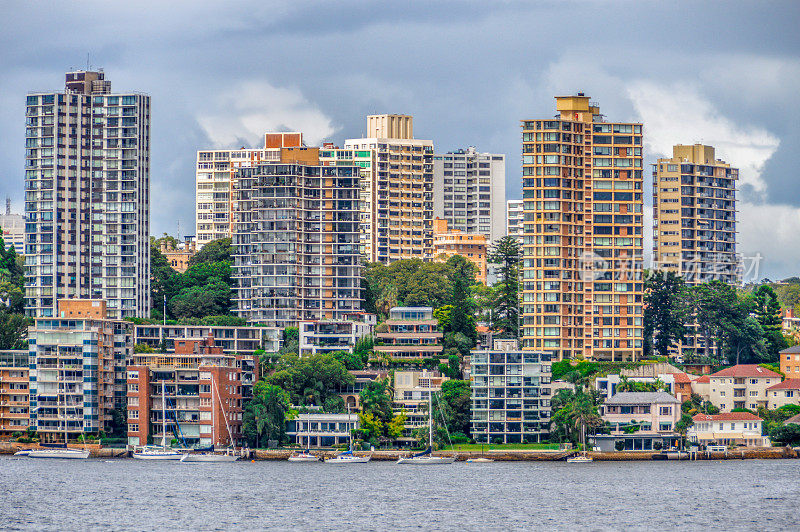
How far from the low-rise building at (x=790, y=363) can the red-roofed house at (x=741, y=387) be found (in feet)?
16.8

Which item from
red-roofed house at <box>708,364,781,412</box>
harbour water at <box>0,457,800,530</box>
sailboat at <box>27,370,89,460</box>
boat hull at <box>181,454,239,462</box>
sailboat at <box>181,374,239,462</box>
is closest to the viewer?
harbour water at <box>0,457,800,530</box>

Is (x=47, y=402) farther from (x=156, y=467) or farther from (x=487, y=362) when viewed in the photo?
(x=487, y=362)

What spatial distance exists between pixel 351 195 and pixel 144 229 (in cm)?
2495

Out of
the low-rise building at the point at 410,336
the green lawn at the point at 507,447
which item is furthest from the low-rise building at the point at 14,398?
the green lawn at the point at 507,447

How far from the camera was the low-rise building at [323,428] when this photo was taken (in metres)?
156

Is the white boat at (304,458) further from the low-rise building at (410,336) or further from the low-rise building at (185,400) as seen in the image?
the low-rise building at (410,336)

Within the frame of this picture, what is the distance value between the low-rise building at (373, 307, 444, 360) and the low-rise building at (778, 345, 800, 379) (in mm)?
35892

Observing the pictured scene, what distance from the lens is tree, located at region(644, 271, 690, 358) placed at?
18488 centimetres

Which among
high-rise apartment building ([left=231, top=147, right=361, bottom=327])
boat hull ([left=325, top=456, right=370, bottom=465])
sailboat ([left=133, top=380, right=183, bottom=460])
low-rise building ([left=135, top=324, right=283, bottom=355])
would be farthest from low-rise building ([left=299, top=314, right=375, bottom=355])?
boat hull ([left=325, top=456, right=370, bottom=465])

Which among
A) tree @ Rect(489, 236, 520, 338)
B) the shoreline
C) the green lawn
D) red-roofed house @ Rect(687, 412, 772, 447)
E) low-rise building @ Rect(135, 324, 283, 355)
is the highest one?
tree @ Rect(489, 236, 520, 338)

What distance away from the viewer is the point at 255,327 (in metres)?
180

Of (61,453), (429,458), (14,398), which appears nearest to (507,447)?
(429,458)

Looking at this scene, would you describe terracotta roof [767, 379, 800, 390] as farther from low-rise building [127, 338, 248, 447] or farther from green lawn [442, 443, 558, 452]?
low-rise building [127, 338, 248, 447]

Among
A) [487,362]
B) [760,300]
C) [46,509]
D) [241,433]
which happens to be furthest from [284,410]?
[760,300]
